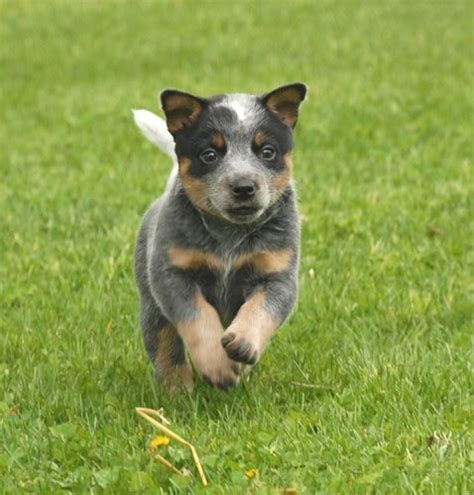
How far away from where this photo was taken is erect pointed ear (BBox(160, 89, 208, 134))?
4.91m

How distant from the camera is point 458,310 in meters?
6.31

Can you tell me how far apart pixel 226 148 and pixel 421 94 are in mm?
7458

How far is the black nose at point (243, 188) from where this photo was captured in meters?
4.65

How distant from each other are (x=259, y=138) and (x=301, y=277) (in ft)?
7.09

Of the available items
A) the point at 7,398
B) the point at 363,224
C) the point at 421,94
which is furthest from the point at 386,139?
the point at 7,398

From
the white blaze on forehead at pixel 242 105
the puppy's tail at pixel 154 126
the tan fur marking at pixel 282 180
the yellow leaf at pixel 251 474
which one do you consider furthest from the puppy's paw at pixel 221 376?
the puppy's tail at pixel 154 126

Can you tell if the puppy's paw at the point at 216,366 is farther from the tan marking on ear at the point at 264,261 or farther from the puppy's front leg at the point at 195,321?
the tan marking on ear at the point at 264,261

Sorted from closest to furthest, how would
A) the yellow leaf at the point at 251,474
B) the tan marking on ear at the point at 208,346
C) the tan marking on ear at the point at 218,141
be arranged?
the yellow leaf at the point at 251,474, the tan marking on ear at the point at 208,346, the tan marking on ear at the point at 218,141

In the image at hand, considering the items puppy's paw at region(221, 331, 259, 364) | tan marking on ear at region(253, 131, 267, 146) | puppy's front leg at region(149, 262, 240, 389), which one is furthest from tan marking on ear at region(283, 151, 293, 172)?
puppy's paw at region(221, 331, 259, 364)

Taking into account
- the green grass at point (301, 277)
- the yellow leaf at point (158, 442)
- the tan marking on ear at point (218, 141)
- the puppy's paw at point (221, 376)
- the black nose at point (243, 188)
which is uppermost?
the tan marking on ear at point (218, 141)

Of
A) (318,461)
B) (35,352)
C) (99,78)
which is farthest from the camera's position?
(99,78)

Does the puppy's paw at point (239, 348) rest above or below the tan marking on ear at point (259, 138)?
below

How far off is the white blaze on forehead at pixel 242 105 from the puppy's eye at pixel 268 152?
127 mm

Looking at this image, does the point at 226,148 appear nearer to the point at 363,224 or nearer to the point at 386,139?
the point at 363,224
